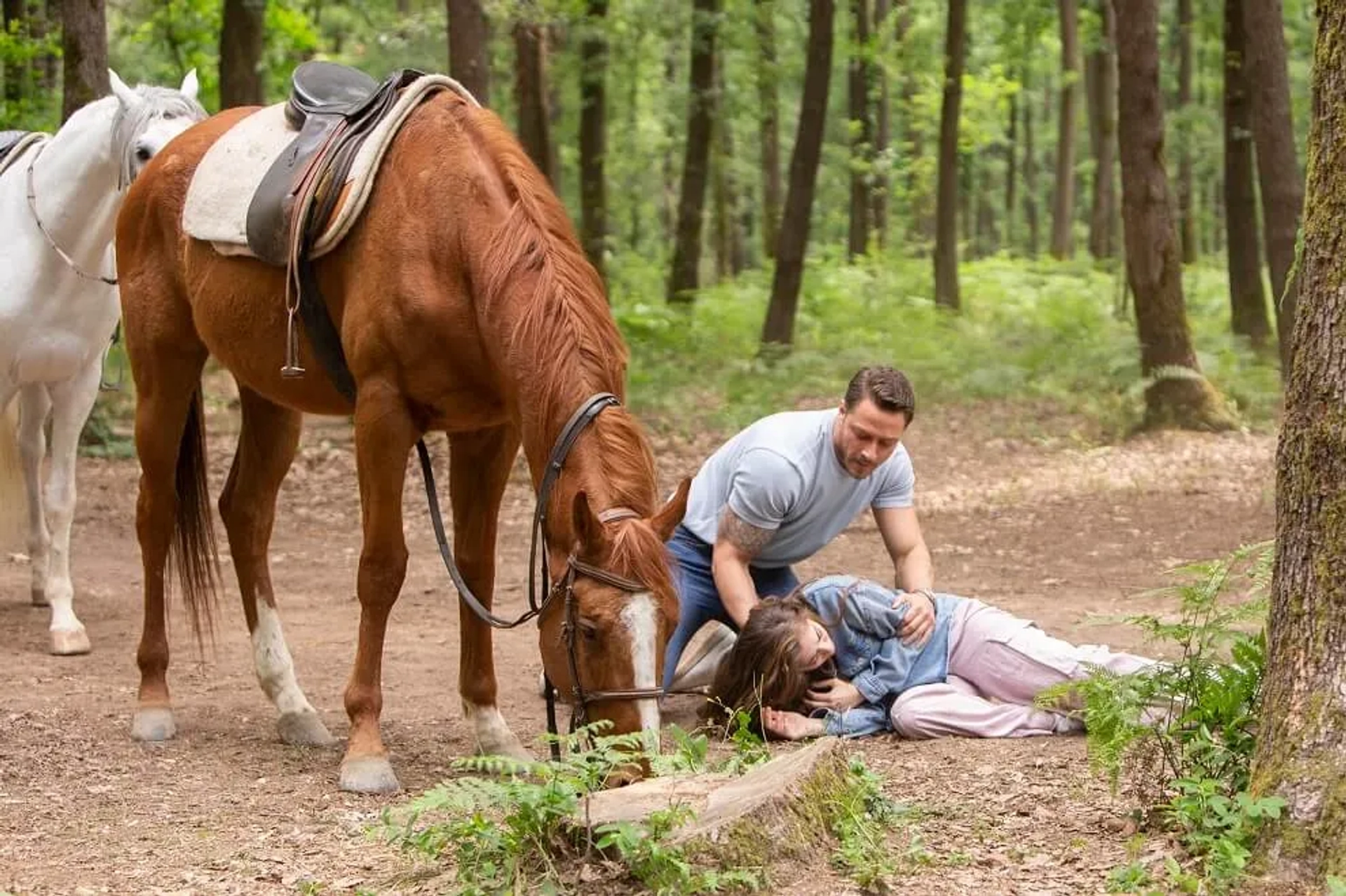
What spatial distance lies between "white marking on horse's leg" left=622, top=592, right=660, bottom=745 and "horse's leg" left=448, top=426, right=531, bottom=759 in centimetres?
156

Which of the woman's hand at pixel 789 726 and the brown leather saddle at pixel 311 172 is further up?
the brown leather saddle at pixel 311 172

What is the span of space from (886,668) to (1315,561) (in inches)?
96.0

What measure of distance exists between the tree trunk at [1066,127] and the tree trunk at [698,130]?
7.30 metres

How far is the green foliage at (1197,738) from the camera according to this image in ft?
11.7

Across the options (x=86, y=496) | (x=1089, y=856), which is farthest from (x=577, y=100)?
(x=1089, y=856)

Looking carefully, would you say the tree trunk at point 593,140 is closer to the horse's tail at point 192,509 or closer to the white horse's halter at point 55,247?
the white horse's halter at point 55,247

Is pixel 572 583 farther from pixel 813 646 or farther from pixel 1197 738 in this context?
pixel 1197 738

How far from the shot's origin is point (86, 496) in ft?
38.8

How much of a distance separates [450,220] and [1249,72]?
35.8 feet

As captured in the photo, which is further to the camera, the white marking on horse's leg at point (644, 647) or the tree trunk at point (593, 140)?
the tree trunk at point (593, 140)

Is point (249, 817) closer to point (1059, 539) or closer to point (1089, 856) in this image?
point (1089, 856)

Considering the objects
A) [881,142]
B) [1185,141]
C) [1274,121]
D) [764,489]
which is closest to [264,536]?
[764,489]

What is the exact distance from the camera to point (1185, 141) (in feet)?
81.7

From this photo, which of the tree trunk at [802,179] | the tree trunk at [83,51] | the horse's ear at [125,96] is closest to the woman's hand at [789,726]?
the horse's ear at [125,96]
